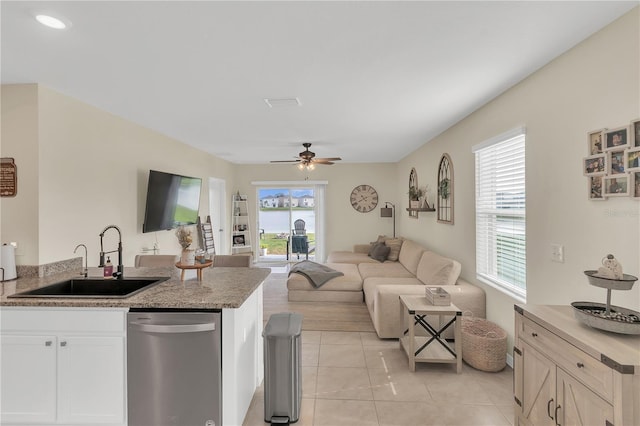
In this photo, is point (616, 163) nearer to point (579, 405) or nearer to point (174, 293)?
point (579, 405)

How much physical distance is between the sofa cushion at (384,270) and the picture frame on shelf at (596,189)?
298cm

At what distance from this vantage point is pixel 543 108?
7.59ft

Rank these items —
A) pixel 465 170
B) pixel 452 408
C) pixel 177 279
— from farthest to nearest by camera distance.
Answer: pixel 465 170 → pixel 177 279 → pixel 452 408

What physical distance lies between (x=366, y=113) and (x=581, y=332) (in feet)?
8.71

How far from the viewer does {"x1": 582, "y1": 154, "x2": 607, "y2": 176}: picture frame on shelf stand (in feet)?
5.85

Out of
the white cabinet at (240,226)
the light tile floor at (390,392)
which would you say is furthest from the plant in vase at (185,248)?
the white cabinet at (240,226)

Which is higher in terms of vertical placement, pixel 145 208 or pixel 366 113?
pixel 366 113

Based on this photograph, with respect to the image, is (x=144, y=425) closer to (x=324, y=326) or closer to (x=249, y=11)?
(x=324, y=326)

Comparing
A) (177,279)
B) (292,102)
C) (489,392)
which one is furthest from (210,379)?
(292,102)

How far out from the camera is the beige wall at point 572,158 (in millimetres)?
1667

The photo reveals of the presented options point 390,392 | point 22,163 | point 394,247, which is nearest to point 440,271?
point 390,392

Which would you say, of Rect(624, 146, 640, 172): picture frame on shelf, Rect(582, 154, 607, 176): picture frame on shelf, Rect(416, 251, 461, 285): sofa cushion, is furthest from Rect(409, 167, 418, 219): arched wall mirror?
Rect(624, 146, 640, 172): picture frame on shelf

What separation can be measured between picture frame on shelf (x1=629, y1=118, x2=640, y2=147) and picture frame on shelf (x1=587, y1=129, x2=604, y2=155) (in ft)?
0.59

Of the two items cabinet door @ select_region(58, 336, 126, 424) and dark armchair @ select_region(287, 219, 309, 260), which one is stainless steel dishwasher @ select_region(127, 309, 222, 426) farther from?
dark armchair @ select_region(287, 219, 309, 260)
